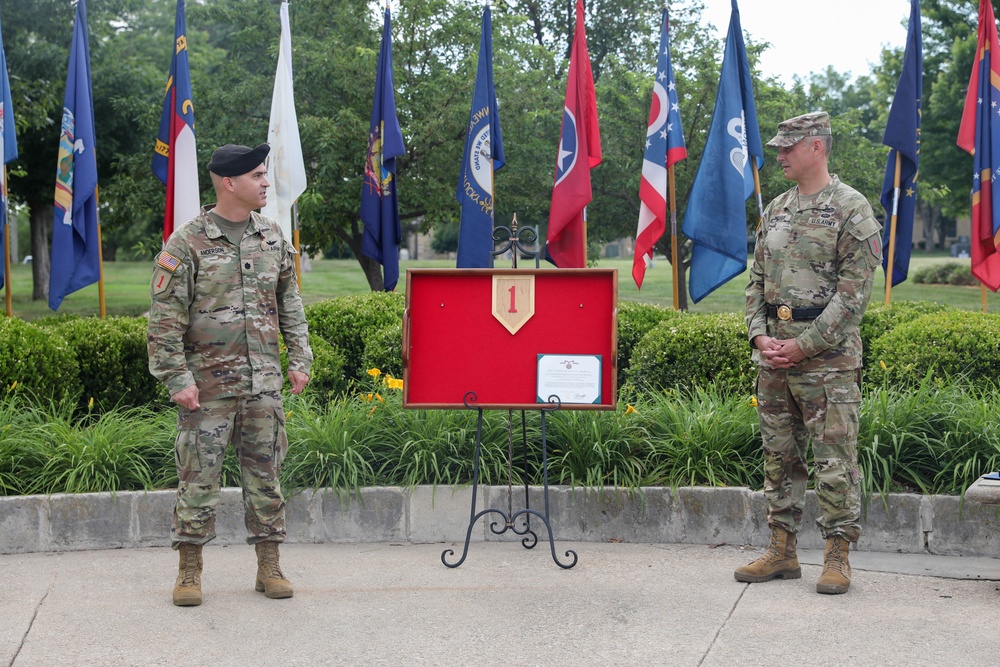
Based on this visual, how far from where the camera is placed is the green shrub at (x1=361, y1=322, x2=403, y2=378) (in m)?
8.20

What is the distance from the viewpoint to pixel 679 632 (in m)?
4.47

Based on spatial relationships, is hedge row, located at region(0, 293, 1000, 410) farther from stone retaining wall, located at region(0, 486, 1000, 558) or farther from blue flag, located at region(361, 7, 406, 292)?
blue flag, located at region(361, 7, 406, 292)

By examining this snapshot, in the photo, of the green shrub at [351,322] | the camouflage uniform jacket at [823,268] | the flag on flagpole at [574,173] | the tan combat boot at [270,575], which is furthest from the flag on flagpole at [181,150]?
the camouflage uniform jacket at [823,268]

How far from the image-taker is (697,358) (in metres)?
7.62

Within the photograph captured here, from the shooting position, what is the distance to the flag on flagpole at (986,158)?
976 cm

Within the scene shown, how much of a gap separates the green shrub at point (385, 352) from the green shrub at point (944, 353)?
342cm

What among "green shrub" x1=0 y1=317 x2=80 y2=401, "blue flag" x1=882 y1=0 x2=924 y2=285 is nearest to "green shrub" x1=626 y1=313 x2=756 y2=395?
"blue flag" x1=882 y1=0 x2=924 y2=285

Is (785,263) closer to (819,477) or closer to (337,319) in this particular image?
(819,477)

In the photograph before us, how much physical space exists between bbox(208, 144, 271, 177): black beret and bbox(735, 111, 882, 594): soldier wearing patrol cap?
2.35 meters

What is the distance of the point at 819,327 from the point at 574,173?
5566 millimetres

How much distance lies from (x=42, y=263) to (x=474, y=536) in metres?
25.4

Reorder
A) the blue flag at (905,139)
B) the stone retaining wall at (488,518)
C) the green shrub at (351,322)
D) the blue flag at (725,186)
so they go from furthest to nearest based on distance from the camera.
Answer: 1. the blue flag at (905,139)
2. the blue flag at (725,186)
3. the green shrub at (351,322)
4. the stone retaining wall at (488,518)

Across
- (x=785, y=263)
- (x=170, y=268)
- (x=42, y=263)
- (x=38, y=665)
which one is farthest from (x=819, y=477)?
(x=42, y=263)

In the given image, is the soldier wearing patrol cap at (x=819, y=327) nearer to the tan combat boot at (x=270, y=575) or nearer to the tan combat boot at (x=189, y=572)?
the tan combat boot at (x=270, y=575)
